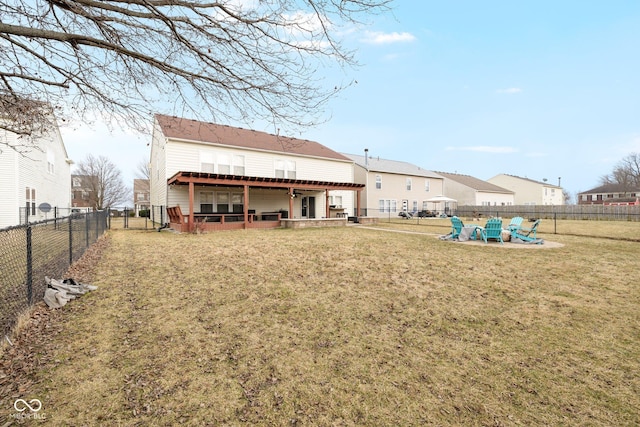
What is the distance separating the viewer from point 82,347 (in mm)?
3594

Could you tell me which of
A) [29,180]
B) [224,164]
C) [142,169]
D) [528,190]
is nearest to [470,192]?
[528,190]

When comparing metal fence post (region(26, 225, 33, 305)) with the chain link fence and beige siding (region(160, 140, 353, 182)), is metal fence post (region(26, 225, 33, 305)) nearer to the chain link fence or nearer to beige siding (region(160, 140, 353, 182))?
the chain link fence

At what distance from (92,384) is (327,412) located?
7.52 ft

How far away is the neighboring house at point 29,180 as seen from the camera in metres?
15.6

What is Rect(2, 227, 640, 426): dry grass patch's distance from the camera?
2688 millimetres

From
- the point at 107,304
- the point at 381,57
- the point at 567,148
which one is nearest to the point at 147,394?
the point at 107,304

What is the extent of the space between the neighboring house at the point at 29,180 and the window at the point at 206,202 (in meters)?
7.96

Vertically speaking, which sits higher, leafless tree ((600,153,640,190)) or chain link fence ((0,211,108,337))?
leafless tree ((600,153,640,190))

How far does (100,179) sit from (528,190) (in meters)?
66.3

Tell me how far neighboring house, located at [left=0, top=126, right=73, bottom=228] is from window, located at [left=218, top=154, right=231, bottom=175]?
8.34 m

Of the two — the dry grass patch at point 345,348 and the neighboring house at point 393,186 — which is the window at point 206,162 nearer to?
the dry grass patch at point 345,348

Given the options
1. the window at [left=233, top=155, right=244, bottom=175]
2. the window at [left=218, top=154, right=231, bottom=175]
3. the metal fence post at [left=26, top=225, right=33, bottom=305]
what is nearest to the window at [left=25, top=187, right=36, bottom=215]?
the window at [left=218, top=154, right=231, bottom=175]

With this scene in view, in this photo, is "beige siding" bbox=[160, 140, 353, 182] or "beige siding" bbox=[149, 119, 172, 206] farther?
"beige siding" bbox=[149, 119, 172, 206]

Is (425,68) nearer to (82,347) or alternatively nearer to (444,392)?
(444,392)
